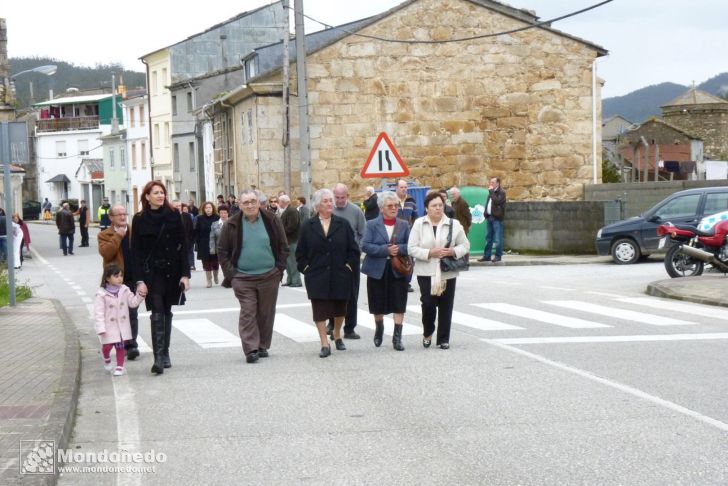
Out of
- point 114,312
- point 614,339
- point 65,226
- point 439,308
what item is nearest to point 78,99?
point 65,226

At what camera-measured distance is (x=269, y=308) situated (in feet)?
38.1

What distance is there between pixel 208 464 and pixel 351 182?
27.3m

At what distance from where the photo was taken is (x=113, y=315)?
1080cm

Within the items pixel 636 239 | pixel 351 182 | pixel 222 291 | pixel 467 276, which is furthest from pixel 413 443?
pixel 351 182

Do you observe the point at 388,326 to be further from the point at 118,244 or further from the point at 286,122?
the point at 286,122

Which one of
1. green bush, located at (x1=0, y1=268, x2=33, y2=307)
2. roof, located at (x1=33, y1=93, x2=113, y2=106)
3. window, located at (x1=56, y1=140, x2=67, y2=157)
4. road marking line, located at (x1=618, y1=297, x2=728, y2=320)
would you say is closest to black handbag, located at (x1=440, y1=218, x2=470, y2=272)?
road marking line, located at (x1=618, y1=297, x2=728, y2=320)

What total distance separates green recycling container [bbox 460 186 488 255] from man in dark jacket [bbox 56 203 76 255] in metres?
16.6

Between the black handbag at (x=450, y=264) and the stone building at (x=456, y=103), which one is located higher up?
the stone building at (x=456, y=103)

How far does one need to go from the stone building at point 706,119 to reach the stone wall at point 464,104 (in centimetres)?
6474

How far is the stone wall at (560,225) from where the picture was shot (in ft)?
91.8

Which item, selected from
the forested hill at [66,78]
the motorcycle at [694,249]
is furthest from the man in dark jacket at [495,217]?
the forested hill at [66,78]

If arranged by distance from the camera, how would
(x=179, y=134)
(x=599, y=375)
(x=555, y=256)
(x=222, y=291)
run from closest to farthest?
(x=599, y=375)
(x=222, y=291)
(x=555, y=256)
(x=179, y=134)

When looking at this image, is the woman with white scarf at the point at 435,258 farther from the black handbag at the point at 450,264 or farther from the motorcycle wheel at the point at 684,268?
the motorcycle wheel at the point at 684,268

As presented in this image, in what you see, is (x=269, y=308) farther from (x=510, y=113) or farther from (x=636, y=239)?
(x=510, y=113)
